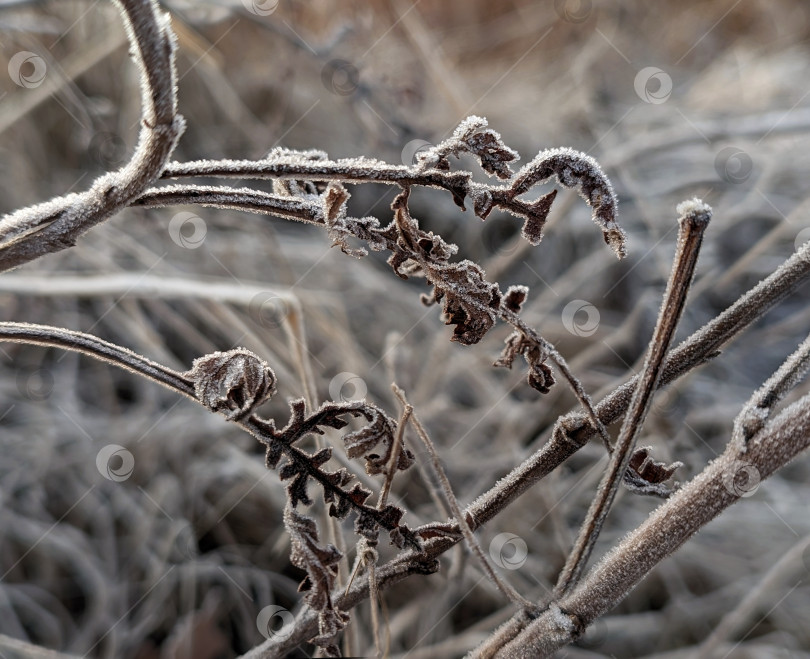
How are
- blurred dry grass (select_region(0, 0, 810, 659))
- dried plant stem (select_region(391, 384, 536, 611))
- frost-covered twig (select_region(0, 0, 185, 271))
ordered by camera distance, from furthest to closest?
1. blurred dry grass (select_region(0, 0, 810, 659))
2. dried plant stem (select_region(391, 384, 536, 611))
3. frost-covered twig (select_region(0, 0, 185, 271))

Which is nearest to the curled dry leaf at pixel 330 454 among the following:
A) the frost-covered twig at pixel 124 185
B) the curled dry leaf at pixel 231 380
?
the curled dry leaf at pixel 231 380

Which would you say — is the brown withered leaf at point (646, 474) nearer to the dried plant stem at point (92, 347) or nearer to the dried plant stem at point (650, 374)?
the dried plant stem at point (650, 374)

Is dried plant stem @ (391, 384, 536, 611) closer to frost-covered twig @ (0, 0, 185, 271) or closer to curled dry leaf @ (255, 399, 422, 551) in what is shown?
curled dry leaf @ (255, 399, 422, 551)

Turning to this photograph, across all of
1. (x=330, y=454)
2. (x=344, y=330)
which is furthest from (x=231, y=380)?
(x=344, y=330)

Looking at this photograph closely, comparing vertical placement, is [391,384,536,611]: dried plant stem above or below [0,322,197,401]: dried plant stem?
below

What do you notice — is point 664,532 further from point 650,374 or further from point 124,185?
point 124,185

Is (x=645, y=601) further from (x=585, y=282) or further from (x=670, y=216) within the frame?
(x=670, y=216)

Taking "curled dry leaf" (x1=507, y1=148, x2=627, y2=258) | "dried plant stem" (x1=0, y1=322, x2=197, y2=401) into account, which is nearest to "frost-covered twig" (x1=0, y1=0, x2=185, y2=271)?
"dried plant stem" (x1=0, y1=322, x2=197, y2=401)
